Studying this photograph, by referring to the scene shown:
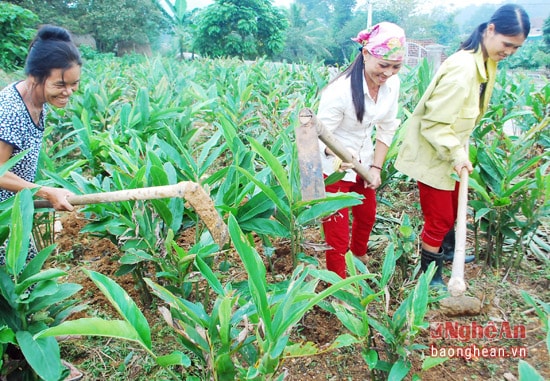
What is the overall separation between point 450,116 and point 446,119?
22 mm

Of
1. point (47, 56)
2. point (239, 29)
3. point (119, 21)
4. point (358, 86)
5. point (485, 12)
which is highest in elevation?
point (485, 12)

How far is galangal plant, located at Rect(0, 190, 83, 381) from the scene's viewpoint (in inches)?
53.3

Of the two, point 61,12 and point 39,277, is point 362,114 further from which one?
point 61,12

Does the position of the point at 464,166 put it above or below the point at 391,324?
above

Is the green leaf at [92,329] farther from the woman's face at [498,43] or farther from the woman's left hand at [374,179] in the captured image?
the woman's face at [498,43]

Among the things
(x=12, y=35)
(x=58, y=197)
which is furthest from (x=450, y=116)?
(x=12, y=35)

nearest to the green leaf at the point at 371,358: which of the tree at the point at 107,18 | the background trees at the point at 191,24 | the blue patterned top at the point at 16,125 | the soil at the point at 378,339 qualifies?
the soil at the point at 378,339

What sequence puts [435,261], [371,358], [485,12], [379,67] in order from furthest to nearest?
[485,12] → [435,261] → [379,67] → [371,358]

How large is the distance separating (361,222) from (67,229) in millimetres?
2029

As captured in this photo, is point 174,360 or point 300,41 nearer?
point 174,360

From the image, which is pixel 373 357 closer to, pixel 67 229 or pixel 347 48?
pixel 67 229

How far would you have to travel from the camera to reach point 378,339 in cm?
200

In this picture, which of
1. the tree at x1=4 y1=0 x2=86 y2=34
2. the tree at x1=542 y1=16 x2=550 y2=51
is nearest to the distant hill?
the tree at x1=542 y1=16 x2=550 y2=51

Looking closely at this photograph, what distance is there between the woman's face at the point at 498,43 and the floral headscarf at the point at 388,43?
48cm
